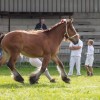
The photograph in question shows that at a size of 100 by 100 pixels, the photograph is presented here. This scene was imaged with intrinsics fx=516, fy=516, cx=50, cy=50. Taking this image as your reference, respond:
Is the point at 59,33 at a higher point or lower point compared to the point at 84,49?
higher

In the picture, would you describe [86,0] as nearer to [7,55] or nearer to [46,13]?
[46,13]

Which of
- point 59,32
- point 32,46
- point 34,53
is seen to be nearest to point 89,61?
point 59,32

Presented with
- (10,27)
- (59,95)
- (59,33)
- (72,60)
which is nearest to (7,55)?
(59,33)

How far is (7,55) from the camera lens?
1463 cm

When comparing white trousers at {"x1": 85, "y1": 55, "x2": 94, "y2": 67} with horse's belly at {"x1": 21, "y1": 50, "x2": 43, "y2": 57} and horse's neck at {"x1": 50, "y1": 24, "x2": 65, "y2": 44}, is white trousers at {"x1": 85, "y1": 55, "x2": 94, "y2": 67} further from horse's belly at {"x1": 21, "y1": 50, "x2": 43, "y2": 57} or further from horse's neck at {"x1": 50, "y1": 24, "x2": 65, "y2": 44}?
horse's belly at {"x1": 21, "y1": 50, "x2": 43, "y2": 57}

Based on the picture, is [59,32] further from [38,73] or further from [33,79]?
[33,79]

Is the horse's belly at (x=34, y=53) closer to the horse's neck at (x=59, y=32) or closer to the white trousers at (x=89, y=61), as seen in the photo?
the horse's neck at (x=59, y=32)

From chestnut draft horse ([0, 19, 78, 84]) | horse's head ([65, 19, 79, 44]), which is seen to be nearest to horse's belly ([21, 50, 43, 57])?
chestnut draft horse ([0, 19, 78, 84])

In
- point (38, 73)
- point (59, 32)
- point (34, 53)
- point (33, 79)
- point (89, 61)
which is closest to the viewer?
point (33, 79)

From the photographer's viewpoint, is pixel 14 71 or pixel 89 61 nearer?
pixel 14 71

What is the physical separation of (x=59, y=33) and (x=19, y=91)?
3.41m

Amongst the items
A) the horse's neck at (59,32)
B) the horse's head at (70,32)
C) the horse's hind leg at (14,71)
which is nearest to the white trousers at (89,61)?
the horse's head at (70,32)

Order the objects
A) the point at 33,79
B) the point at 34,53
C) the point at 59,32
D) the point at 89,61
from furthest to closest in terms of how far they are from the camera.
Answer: the point at 89,61, the point at 59,32, the point at 34,53, the point at 33,79

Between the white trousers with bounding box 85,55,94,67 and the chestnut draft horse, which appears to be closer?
the chestnut draft horse
